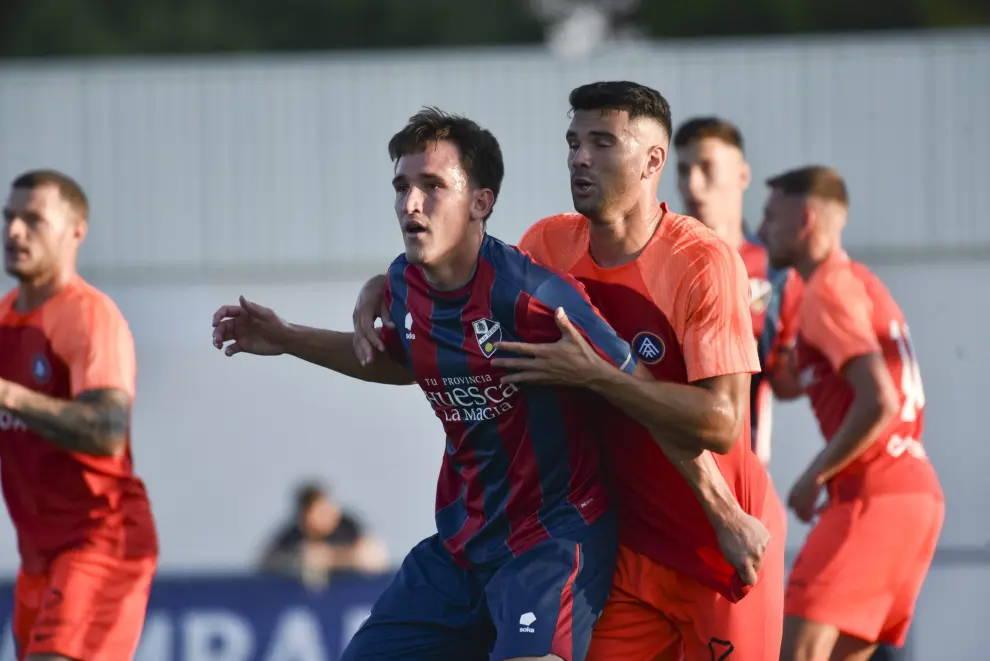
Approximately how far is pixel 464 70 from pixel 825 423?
795cm

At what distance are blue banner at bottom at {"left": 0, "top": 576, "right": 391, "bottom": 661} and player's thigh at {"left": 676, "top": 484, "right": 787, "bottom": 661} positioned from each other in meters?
3.78

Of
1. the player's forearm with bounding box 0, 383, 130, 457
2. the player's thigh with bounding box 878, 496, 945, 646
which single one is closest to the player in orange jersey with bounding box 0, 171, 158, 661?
the player's forearm with bounding box 0, 383, 130, 457

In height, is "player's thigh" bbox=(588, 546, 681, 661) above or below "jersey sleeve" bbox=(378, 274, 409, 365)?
below

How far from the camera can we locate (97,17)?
35062mm

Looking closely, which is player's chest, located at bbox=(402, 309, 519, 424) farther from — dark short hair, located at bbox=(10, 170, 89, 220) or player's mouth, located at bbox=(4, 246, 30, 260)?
dark short hair, located at bbox=(10, 170, 89, 220)

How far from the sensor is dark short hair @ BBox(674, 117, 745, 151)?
6832 millimetres

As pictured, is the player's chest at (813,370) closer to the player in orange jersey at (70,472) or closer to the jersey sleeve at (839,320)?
the jersey sleeve at (839,320)

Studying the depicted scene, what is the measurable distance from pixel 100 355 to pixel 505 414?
218 cm

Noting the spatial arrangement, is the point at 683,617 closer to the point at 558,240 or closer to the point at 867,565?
the point at 558,240

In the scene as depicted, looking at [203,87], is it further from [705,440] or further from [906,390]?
[705,440]

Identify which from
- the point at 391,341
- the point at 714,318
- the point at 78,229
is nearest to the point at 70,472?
the point at 78,229

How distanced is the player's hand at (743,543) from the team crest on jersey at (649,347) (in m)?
0.55

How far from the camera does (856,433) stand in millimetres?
6387

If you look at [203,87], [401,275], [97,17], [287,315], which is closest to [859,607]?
[401,275]
